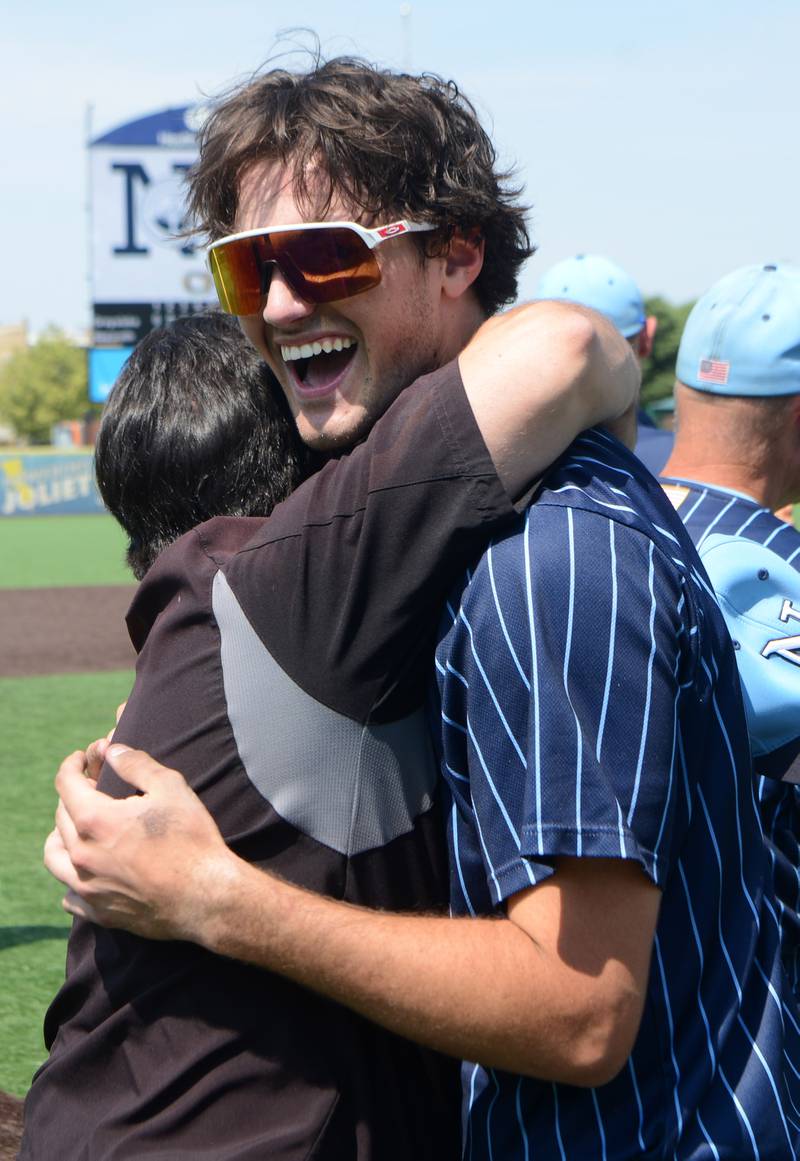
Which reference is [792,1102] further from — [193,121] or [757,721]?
[193,121]

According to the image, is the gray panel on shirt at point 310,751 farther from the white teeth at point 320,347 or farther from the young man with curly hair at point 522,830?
the white teeth at point 320,347

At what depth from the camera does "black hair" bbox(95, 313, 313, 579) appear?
6.84 feet

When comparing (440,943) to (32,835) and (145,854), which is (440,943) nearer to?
(145,854)

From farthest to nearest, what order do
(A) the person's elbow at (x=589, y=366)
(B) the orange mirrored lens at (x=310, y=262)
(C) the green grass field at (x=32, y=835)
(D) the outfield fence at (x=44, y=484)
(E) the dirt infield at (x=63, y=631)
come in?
(D) the outfield fence at (x=44, y=484) → (E) the dirt infield at (x=63, y=631) → (C) the green grass field at (x=32, y=835) → (B) the orange mirrored lens at (x=310, y=262) → (A) the person's elbow at (x=589, y=366)

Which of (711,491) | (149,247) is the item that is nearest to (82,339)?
(149,247)

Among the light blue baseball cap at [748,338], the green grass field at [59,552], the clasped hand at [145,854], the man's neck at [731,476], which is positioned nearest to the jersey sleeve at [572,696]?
the clasped hand at [145,854]

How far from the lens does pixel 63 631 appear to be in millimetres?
14297

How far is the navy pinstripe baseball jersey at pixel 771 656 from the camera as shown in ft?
7.98

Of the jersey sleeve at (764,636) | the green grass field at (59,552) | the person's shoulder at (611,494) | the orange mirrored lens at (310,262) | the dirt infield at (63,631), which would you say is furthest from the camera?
the green grass field at (59,552)

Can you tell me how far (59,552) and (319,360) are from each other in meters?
23.3

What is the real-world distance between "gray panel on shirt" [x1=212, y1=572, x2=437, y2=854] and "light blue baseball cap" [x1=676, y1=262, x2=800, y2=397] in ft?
5.51

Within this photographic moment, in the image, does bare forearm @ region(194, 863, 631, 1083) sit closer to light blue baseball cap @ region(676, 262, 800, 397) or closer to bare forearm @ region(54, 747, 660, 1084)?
bare forearm @ region(54, 747, 660, 1084)

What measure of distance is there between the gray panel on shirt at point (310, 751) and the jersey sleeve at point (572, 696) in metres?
0.15

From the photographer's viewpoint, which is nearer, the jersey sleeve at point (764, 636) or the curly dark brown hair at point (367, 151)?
the curly dark brown hair at point (367, 151)
